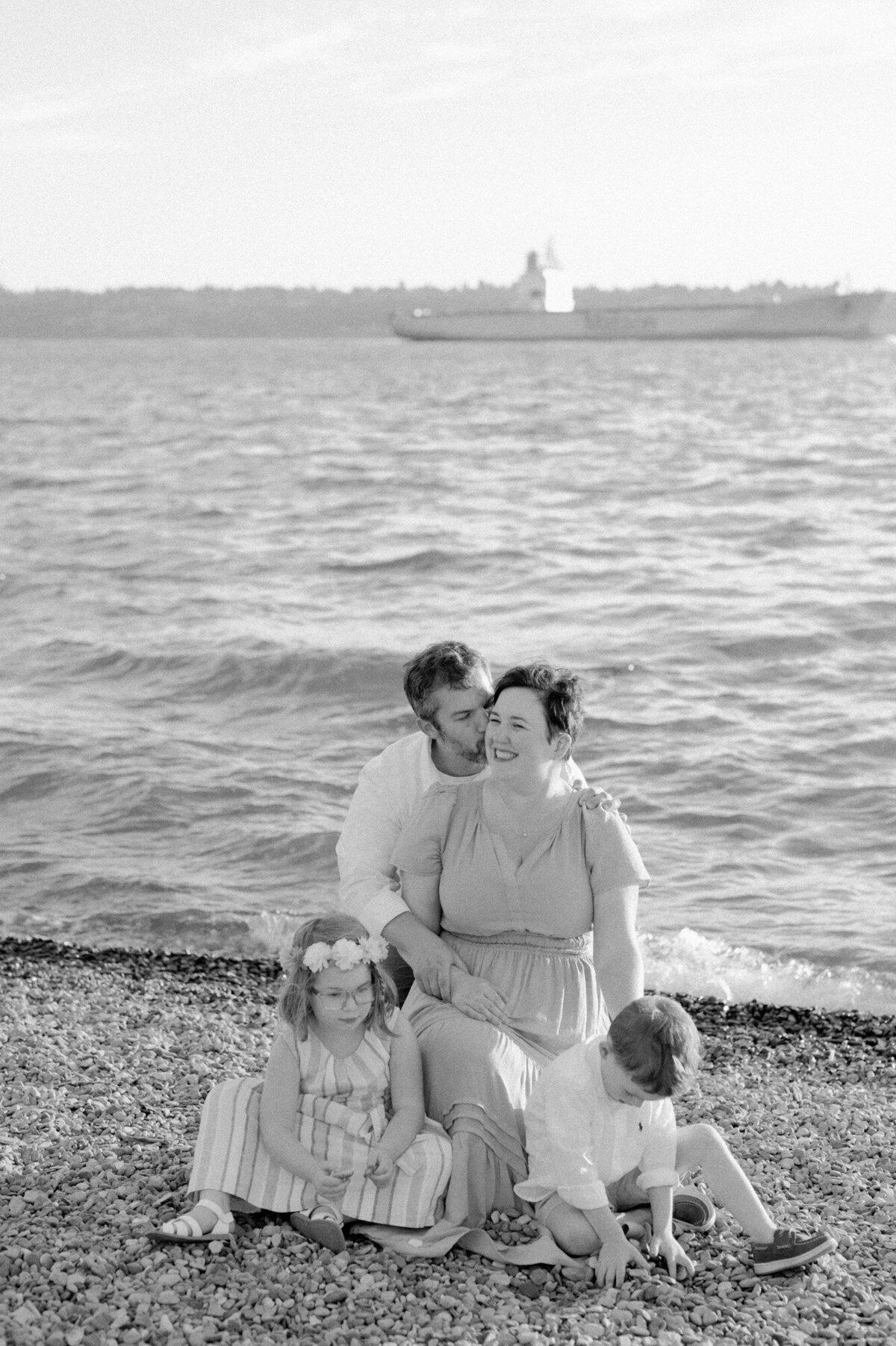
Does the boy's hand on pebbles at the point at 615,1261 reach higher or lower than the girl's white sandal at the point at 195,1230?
lower

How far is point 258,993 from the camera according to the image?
215 inches

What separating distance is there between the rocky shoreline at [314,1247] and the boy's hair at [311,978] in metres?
0.43

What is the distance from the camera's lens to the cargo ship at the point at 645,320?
98.4 meters

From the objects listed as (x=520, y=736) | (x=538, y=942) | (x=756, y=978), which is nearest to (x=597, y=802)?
(x=520, y=736)

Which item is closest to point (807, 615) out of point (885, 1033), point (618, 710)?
point (618, 710)

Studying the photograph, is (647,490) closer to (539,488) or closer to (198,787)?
(539,488)

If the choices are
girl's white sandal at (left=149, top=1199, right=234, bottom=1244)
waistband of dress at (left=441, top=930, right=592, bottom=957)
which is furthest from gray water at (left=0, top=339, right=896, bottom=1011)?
girl's white sandal at (left=149, top=1199, right=234, bottom=1244)

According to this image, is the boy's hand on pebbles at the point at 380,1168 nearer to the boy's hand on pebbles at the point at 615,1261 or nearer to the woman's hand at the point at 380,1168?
the woman's hand at the point at 380,1168

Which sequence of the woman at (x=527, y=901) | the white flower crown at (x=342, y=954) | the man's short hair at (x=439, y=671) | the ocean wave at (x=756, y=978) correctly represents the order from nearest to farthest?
the white flower crown at (x=342, y=954) → the woman at (x=527, y=901) → the man's short hair at (x=439, y=671) → the ocean wave at (x=756, y=978)

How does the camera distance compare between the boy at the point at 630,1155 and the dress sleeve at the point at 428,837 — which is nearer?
the boy at the point at 630,1155

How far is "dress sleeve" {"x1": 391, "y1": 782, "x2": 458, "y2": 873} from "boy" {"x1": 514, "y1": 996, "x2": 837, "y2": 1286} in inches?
24.4

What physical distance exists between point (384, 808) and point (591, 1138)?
3.72 feet

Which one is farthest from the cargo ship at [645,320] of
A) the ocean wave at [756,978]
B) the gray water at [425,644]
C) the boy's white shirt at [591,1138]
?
the boy's white shirt at [591,1138]

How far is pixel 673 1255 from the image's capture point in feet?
10.3
